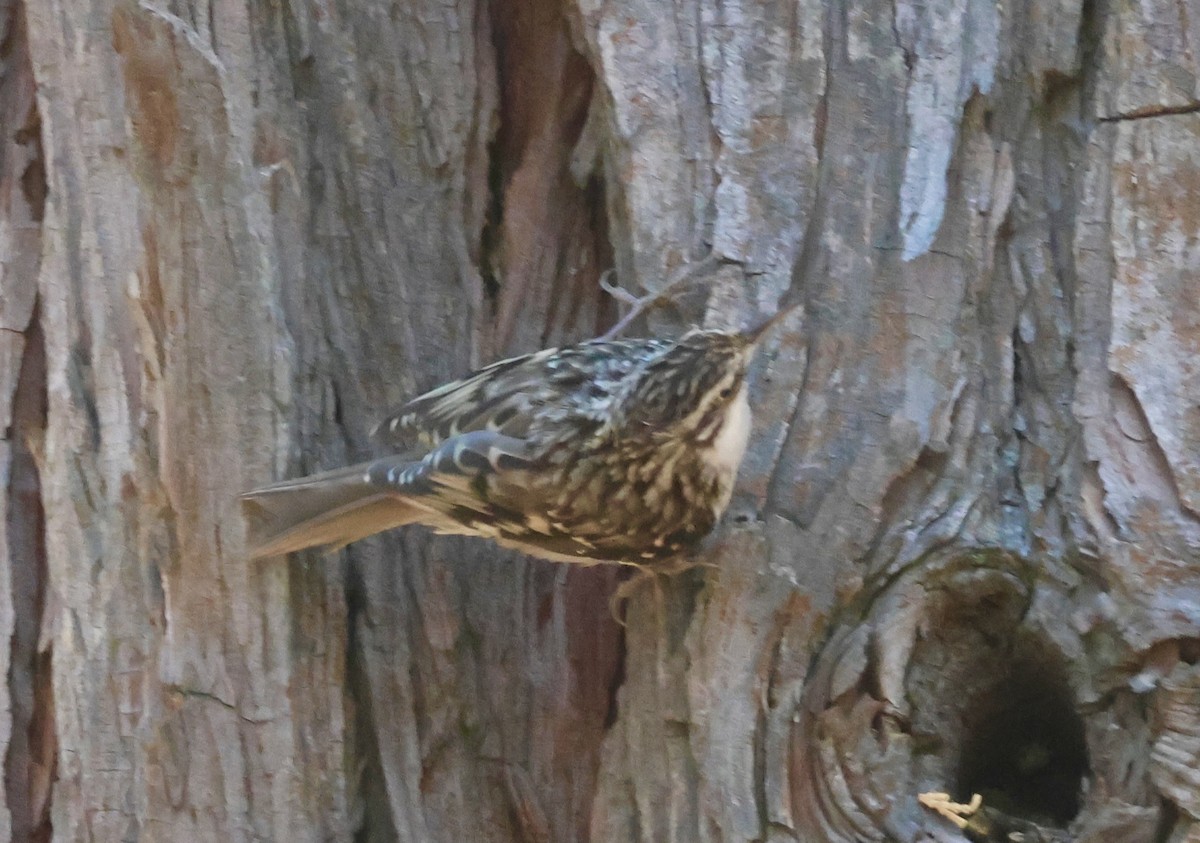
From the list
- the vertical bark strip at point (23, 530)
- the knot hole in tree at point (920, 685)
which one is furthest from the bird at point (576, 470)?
the vertical bark strip at point (23, 530)

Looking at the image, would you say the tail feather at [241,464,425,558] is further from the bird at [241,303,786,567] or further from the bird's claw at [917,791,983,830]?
the bird's claw at [917,791,983,830]

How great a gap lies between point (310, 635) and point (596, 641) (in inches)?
19.8

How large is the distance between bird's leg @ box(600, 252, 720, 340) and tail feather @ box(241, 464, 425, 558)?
0.49 m

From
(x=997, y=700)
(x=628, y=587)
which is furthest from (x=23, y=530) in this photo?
(x=997, y=700)

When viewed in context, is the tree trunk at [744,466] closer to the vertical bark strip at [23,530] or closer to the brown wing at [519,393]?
the vertical bark strip at [23,530]

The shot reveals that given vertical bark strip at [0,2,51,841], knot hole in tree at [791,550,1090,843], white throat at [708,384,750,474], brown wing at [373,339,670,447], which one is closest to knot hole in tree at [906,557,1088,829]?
knot hole in tree at [791,550,1090,843]

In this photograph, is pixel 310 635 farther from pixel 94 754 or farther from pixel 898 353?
pixel 898 353

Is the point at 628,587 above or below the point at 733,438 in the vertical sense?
below

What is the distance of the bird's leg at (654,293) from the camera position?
6.48ft

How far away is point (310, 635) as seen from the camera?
194 centimetres

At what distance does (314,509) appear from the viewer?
73.1 inches

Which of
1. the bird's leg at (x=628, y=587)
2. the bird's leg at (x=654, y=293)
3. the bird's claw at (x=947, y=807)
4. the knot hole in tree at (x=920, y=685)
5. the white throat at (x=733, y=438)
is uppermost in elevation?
the bird's leg at (x=654, y=293)

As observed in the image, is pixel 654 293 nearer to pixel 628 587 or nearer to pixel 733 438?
pixel 733 438

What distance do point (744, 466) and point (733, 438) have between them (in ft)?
0.24
